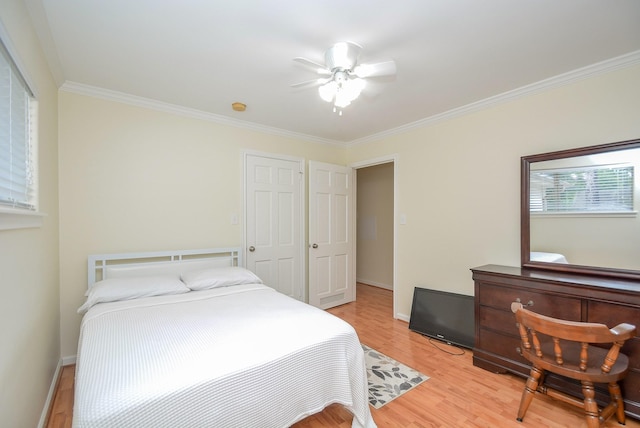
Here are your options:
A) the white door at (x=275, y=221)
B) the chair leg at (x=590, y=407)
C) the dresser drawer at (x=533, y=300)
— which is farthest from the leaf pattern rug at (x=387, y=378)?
the white door at (x=275, y=221)

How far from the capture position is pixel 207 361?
52.9 inches

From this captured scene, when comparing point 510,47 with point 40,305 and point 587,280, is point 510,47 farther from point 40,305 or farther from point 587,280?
point 40,305

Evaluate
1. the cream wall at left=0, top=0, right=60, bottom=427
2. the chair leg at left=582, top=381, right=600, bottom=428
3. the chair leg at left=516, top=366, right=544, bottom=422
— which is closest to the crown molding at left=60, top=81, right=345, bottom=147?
the cream wall at left=0, top=0, right=60, bottom=427

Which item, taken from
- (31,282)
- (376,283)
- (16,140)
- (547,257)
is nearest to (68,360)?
(31,282)

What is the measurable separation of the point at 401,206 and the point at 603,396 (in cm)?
235

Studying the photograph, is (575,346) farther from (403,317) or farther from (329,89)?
(329,89)

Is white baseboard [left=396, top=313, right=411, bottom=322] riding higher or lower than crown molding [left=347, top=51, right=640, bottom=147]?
lower

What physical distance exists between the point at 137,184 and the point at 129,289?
1079 mm

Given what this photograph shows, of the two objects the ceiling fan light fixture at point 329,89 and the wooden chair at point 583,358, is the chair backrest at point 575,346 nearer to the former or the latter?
the wooden chair at point 583,358

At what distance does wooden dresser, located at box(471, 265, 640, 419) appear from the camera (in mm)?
1744

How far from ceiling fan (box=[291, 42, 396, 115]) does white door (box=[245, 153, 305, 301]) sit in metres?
1.76

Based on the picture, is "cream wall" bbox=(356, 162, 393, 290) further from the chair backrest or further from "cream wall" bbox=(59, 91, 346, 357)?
the chair backrest

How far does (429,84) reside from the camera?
2.44 meters

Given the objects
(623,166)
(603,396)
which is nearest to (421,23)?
(623,166)
